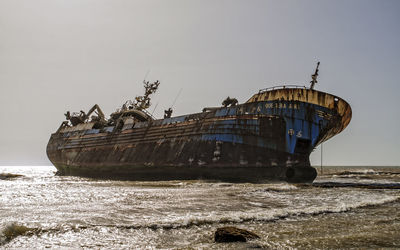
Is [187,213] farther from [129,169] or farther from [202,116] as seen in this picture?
[129,169]

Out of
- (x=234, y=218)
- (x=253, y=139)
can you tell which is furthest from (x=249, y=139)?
(x=234, y=218)

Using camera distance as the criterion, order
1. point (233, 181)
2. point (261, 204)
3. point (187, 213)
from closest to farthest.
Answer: point (187, 213) < point (261, 204) < point (233, 181)

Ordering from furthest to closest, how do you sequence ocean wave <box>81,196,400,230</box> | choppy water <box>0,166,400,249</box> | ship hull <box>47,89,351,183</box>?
ship hull <box>47,89,351,183</box> → ocean wave <box>81,196,400,230</box> → choppy water <box>0,166,400,249</box>

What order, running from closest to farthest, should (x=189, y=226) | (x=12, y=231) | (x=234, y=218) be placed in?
(x=12, y=231) < (x=189, y=226) < (x=234, y=218)

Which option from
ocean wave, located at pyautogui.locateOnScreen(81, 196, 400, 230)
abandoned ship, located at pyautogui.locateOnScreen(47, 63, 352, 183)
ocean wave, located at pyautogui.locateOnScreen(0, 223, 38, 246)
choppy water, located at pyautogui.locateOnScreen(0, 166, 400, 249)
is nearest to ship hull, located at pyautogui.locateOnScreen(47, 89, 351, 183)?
abandoned ship, located at pyautogui.locateOnScreen(47, 63, 352, 183)

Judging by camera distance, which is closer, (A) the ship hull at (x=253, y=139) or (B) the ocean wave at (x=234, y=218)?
(B) the ocean wave at (x=234, y=218)

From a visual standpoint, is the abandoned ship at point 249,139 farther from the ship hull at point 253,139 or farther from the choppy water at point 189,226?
the choppy water at point 189,226

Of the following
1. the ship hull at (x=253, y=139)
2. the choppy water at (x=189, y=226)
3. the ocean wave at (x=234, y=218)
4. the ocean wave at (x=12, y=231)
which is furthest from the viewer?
the ship hull at (x=253, y=139)

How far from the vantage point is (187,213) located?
5734mm

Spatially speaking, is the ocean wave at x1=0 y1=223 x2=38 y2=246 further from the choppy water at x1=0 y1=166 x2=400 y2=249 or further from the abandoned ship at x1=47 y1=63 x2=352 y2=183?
the abandoned ship at x1=47 y1=63 x2=352 y2=183

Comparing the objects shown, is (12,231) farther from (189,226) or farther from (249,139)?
(249,139)

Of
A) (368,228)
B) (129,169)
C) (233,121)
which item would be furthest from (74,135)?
(368,228)

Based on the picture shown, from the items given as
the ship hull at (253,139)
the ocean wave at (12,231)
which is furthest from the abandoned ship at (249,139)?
the ocean wave at (12,231)

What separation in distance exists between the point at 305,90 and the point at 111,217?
50.0 ft
